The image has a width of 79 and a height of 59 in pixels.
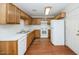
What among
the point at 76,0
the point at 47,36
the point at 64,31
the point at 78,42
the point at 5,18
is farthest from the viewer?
the point at 47,36

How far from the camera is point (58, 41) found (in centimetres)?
732

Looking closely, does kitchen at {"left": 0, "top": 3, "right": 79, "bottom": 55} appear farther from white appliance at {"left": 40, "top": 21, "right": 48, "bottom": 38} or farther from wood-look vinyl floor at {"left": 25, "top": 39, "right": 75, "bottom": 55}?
wood-look vinyl floor at {"left": 25, "top": 39, "right": 75, "bottom": 55}

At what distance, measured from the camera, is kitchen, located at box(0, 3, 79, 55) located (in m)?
3.43

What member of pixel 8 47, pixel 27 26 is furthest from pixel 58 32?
pixel 8 47

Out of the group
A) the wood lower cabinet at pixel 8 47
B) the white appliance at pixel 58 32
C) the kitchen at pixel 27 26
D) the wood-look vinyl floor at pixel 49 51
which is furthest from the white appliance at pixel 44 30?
the wood lower cabinet at pixel 8 47

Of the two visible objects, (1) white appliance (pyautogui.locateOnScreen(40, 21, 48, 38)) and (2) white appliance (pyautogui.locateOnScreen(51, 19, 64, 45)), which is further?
(1) white appliance (pyautogui.locateOnScreen(40, 21, 48, 38))

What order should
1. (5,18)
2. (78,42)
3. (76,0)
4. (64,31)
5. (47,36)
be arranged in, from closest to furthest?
(76,0) < (5,18) < (78,42) < (64,31) < (47,36)

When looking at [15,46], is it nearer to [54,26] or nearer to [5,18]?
[5,18]

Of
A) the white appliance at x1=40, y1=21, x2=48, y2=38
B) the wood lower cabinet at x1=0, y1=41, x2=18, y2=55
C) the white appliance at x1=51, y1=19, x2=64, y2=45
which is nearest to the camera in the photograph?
the wood lower cabinet at x1=0, y1=41, x2=18, y2=55

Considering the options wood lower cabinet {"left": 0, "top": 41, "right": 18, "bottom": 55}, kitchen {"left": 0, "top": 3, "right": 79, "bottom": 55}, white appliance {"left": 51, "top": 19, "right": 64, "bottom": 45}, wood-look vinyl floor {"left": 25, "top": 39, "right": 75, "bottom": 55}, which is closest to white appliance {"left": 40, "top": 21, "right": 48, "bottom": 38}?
kitchen {"left": 0, "top": 3, "right": 79, "bottom": 55}

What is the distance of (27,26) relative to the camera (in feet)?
32.5

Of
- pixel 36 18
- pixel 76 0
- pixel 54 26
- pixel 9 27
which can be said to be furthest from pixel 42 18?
pixel 76 0
